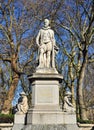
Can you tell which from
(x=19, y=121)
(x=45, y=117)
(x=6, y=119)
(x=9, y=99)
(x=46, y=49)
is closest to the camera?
(x=45, y=117)

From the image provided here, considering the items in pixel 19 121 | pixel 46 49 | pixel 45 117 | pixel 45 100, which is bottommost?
pixel 19 121

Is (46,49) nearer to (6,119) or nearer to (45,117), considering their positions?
(45,117)

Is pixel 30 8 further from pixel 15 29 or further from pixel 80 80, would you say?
pixel 80 80

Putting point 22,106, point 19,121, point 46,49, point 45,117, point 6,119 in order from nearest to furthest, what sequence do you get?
point 45,117 → point 19,121 → point 22,106 → point 46,49 → point 6,119

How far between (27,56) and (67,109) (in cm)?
1702

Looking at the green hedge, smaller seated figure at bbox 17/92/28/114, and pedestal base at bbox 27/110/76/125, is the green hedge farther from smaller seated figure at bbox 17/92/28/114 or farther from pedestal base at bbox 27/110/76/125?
pedestal base at bbox 27/110/76/125

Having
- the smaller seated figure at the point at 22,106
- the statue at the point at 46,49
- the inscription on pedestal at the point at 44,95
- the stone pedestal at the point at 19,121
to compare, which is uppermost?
the statue at the point at 46,49

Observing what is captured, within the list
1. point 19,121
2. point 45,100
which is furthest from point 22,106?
point 45,100

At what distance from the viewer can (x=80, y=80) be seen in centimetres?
2575

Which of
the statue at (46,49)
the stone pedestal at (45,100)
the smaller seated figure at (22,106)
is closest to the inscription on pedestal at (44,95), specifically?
the stone pedestal at (45,100)

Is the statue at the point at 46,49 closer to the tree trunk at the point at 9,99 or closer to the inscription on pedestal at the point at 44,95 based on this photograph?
the inscription on pedestal at the point at 44,95

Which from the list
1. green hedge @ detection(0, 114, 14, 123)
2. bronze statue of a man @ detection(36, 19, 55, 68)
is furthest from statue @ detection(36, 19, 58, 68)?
green hedge @ detection(0, 114, 14, 123)

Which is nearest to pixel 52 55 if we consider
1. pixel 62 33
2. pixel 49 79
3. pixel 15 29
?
pixel 49 79

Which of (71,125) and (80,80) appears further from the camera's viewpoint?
(80,80)
